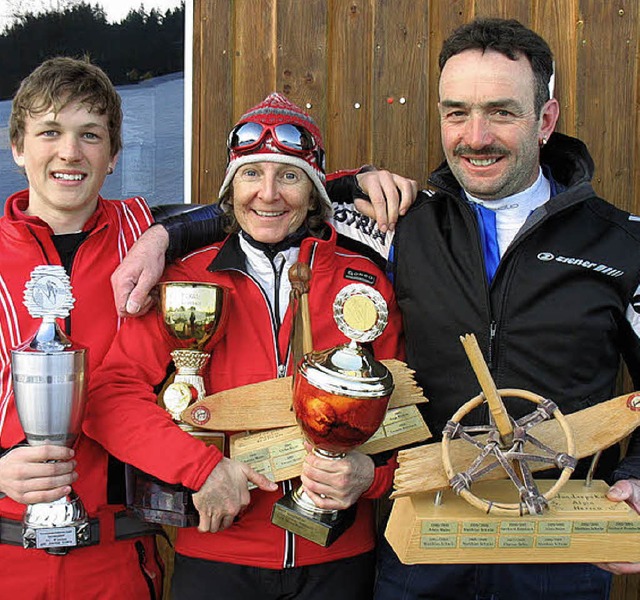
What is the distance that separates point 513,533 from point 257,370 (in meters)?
0.77

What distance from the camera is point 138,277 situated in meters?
2.03

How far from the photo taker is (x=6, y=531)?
204 cm

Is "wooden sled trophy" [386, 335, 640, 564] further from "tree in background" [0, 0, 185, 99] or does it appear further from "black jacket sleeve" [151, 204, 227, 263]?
"tree in background" [0, 0, 185, 99]

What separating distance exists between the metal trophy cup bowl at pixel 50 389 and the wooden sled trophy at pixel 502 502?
0.80 metres

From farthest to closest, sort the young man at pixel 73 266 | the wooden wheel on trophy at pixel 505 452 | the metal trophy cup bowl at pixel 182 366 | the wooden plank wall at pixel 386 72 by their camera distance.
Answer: the wooden plank wall at pixel 386 72
the young man at pixel 73 266
the metal trophy cup bowl at pixel 182 366
the wooden wheel on trophy at pixel 505 452

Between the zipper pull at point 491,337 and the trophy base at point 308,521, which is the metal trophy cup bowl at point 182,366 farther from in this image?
the zipper pull at point 491,337

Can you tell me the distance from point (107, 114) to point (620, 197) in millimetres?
1803

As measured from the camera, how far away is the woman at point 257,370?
1896mm

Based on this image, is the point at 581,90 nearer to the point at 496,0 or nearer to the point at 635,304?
the point at 496,0

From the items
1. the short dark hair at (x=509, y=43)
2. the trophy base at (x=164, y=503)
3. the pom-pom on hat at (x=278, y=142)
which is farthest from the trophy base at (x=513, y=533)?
the short dark hair at (x=509, y=43)

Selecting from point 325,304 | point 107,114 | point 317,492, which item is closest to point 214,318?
point 325,304

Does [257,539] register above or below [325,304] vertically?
below

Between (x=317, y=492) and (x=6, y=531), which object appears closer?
(x=317, y=492)

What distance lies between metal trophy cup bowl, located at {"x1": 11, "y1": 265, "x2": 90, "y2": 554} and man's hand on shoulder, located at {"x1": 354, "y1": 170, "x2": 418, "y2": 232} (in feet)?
2.88
